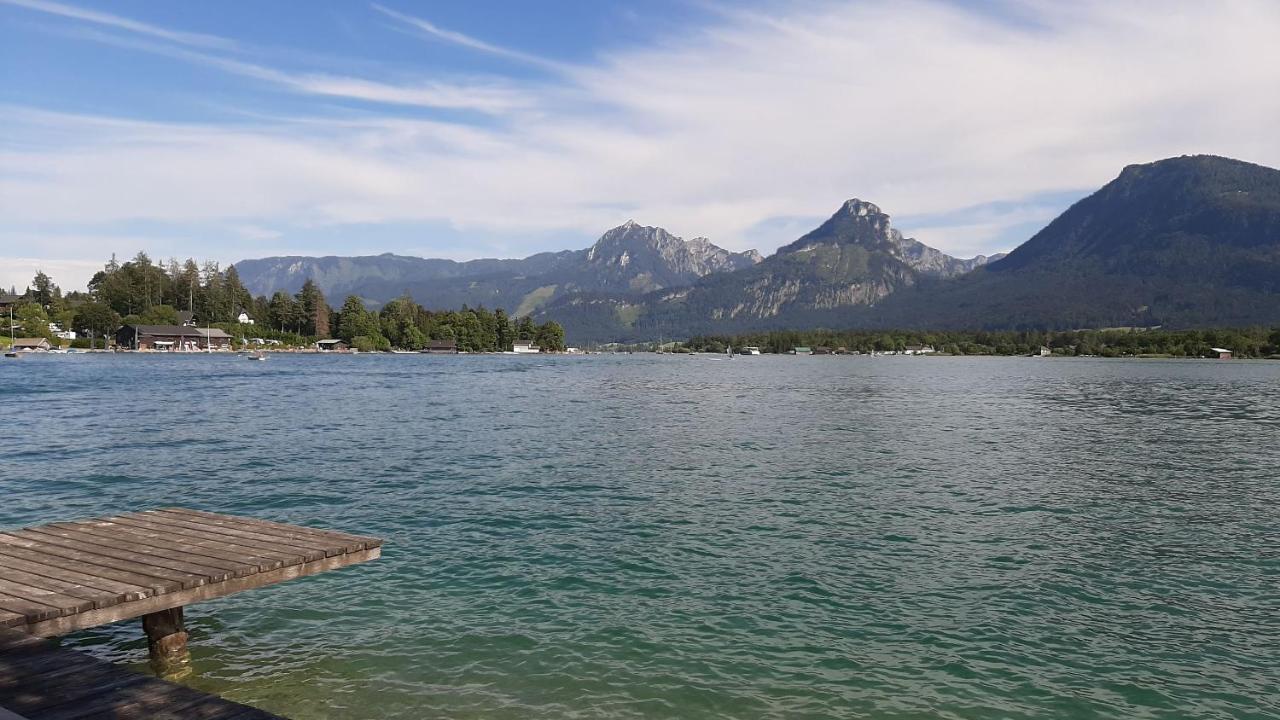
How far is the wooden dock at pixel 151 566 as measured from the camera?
449 inches

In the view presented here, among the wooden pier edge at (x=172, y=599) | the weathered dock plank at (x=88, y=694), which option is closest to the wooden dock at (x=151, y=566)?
the wooden pier edge at (x=172, y=599)

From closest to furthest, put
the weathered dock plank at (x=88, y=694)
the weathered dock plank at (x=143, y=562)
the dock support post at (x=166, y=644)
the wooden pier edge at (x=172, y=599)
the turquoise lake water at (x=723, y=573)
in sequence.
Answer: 1. the weathered dock plank at (x=88, y=694)
2. the wooden pier edge at (x=172, y=599)
3. the weathered dock plank at (x=143, y=562)
4. the turquoise lake water at (x=723, y=573)
5. the dock support post at (x=166, y=644)

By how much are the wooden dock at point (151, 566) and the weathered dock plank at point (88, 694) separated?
5.36 ft

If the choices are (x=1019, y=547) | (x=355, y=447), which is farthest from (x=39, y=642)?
(x=355, y=447)

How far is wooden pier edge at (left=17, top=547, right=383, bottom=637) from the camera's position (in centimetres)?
1097

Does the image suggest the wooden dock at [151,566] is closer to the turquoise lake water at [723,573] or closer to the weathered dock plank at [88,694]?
the weathered dock plank at [88,694]

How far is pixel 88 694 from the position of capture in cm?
834

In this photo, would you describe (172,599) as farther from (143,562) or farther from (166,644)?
(166,644)

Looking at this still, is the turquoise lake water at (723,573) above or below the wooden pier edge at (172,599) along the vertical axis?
below

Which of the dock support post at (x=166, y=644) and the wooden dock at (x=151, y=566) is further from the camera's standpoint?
the dock support post at (x=166, y=644)

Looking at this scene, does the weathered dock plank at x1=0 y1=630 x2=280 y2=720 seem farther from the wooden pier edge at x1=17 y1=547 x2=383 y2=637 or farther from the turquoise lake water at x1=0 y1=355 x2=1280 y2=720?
the turquoise lake water at x1=0 y1=355 x2=1280 y2=720

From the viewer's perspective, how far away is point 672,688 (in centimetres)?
1355

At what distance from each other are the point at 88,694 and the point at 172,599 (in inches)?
161

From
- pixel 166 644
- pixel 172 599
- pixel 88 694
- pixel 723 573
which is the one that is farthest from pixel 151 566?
pixel 723 573
